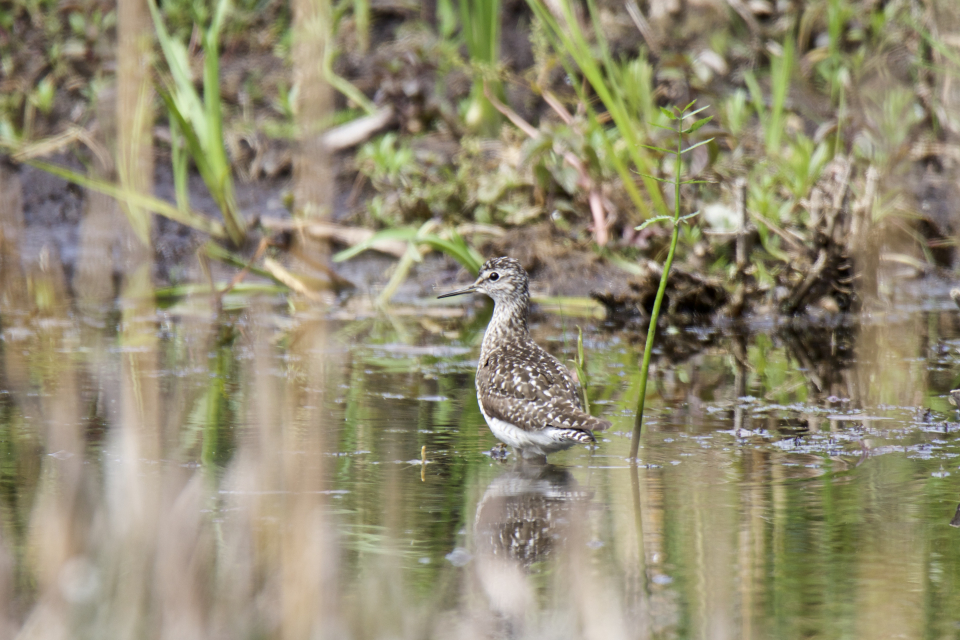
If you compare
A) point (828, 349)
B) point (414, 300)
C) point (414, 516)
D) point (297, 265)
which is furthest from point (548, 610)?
point (297, 265)

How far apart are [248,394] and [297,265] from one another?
3264 millimetres

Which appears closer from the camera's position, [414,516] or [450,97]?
[414,516]

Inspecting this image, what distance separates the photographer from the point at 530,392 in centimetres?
527

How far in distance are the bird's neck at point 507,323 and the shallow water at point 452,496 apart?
36 cm

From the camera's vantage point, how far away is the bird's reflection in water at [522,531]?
11.8 ft

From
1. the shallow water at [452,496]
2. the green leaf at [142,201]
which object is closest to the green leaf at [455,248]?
the shallow water at [452,496]

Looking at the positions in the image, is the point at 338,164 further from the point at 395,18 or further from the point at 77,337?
the point at 77,337

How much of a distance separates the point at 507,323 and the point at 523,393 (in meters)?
1.05

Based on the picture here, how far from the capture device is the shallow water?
135 inches

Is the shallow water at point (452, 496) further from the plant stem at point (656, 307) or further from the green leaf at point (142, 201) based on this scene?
the green leaf at point (142, 201)

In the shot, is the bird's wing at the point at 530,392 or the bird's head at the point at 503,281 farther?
the bird's head at the point at 503,281

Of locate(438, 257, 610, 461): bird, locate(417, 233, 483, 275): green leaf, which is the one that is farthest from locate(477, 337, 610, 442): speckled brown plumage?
locate(417, 233, 483, 275): green leaf

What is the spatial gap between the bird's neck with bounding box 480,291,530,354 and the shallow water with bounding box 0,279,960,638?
364 mm

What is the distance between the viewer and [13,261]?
987cm
